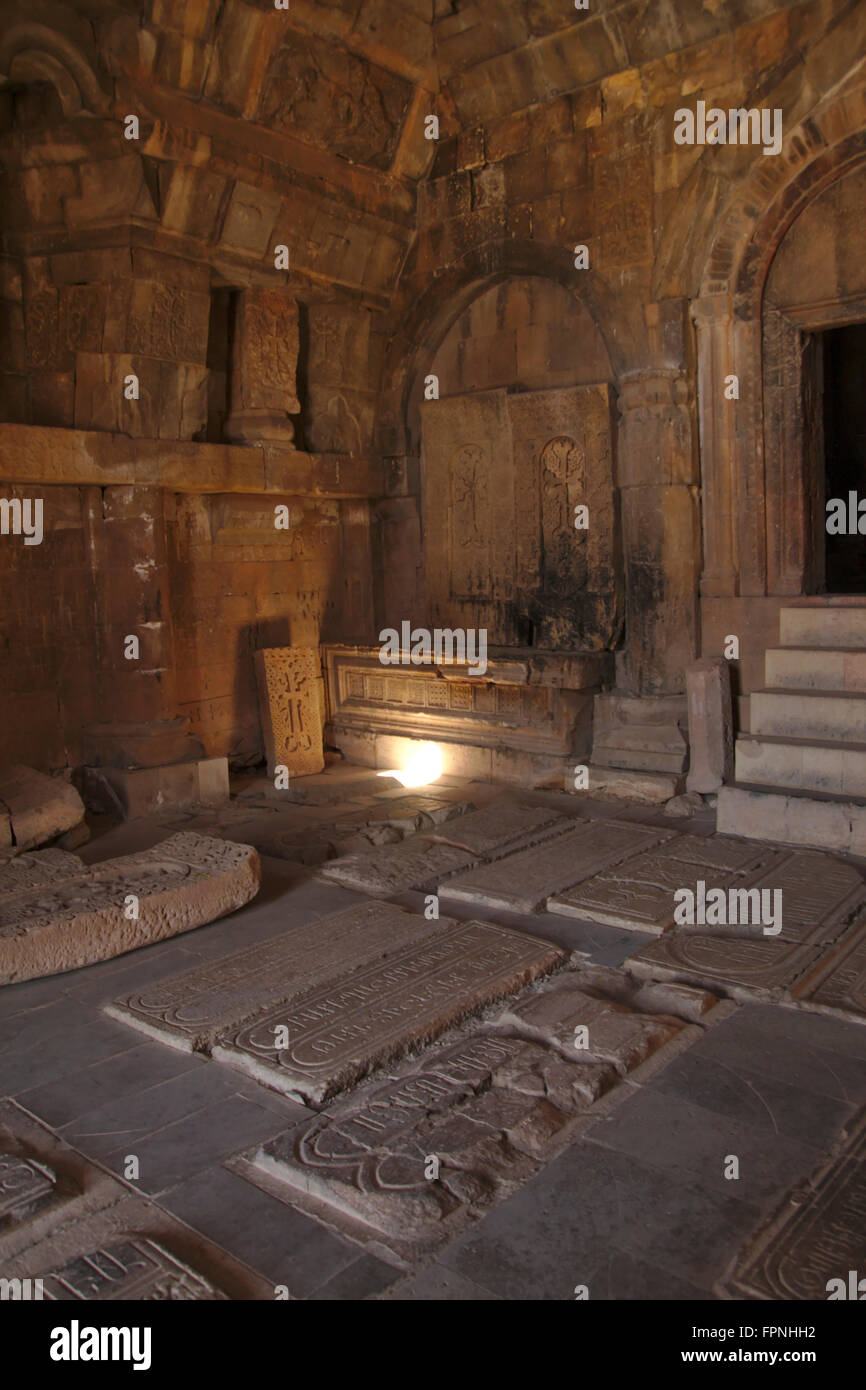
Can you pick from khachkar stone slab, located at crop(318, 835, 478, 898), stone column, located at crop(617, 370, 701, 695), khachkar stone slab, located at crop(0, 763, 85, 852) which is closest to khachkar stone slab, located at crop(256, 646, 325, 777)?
khachkar stone slab, located at crop(0, 763, 85, 852)

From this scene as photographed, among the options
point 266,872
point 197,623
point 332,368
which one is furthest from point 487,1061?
point 332,368

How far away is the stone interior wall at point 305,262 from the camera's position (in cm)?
614

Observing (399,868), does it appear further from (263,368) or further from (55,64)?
(55,64)

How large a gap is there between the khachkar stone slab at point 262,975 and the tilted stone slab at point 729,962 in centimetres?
97

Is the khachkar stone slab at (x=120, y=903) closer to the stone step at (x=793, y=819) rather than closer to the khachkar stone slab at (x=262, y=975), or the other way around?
the khachkar stone slab at (x=262, y=975)

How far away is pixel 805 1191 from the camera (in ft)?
8.52

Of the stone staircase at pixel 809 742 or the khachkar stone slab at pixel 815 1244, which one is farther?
the stone staircase at pixel 809 742

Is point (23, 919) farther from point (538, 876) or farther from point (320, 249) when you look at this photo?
point (320, 249)

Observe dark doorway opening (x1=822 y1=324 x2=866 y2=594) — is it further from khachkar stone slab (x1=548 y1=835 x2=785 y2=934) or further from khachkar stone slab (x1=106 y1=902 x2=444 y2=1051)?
khachkar stone slab (x1=106 y1=902 x2=444 y2=1051)

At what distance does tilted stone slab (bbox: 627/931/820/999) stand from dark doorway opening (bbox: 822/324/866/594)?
6582 millimetres

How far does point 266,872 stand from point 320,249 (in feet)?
15.6

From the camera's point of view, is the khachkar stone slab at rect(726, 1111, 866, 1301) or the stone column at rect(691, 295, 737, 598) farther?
the stone column at rect(691, 295, 737, 598)

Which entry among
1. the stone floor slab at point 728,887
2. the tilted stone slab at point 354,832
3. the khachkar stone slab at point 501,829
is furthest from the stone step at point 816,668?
the tilted stone slab at point 354,832

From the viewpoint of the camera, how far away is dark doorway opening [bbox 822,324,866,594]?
9891 mm
